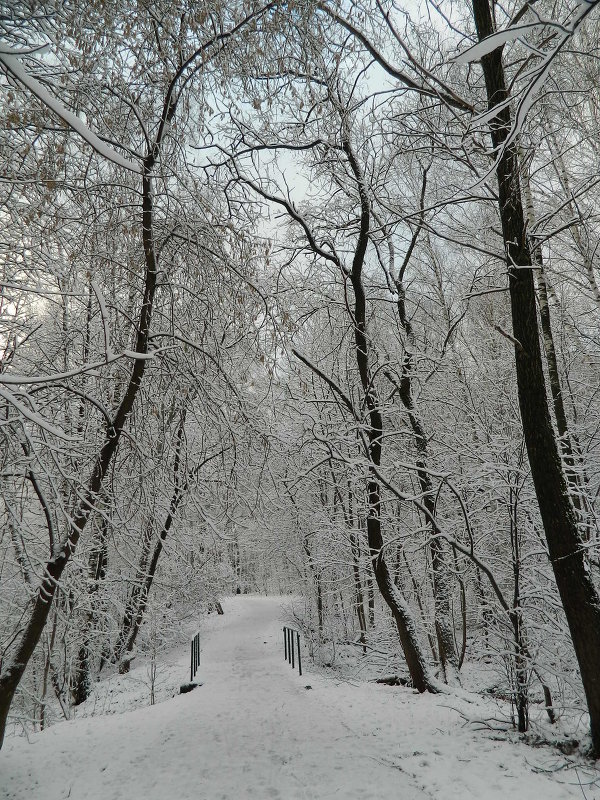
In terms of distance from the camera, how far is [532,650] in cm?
486

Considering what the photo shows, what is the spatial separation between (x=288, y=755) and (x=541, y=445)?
4.34 metres

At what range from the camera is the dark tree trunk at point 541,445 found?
4.07 meters

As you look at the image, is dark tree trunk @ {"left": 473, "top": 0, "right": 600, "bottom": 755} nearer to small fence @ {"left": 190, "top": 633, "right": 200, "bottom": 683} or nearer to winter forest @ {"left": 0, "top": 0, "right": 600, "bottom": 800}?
winter forest @ {"left": 0, "top": 0, "right": 600, "bottom": 800}

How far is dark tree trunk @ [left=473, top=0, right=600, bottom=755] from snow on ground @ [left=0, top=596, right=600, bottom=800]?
105cm

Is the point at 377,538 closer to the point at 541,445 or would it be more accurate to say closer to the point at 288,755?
the point at 288,755

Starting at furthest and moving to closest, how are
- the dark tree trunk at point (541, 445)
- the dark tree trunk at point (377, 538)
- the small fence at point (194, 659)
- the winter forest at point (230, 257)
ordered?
the small fence at point (194, 659) < the dark tree trunk at point (377, 538) < the dark tree trunk at point (541, 445) < the winter forest at point (230, 257)

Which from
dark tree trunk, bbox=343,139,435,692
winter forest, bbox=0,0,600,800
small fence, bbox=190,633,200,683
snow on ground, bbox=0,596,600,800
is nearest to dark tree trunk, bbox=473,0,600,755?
winter forest, bbox=0,0,600,800

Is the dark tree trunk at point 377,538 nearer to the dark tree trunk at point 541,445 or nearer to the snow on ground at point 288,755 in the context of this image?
the snow on ground at point 288,755

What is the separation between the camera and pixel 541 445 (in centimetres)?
451

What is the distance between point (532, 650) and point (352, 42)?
6.51 m

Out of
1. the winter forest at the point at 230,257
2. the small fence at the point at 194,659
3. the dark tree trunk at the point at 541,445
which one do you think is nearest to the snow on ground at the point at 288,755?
the winter forest at the point at 230,257

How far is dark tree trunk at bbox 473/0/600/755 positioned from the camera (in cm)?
407

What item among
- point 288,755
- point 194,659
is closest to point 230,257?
point 288,755

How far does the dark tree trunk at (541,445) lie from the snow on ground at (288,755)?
105 cm
